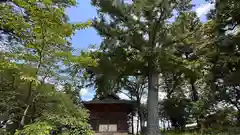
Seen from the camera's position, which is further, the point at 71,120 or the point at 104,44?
the point at 104,44

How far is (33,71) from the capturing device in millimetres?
5738

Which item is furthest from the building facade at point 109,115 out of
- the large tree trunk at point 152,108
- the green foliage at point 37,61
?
the green foliage at point 37,61

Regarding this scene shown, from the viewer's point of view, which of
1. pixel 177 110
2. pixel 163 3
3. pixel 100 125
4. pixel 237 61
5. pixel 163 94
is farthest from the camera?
pixel 163 94

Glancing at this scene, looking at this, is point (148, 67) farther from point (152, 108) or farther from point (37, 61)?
point (37, 61)

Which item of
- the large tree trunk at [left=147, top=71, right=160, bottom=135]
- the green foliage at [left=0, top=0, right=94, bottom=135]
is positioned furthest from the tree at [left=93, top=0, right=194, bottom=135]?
the green foliage at [left=0, top=0, right=94, bottom=135]

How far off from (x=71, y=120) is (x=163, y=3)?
738cm

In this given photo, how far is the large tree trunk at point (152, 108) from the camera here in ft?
36.1

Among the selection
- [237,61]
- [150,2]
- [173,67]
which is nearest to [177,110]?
[173,67]

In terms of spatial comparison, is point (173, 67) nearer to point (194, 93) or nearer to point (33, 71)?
point (194, 93)

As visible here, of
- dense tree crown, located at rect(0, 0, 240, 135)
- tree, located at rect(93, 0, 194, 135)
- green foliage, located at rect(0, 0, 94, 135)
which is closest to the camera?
green foliage, located at rect(0, 0, 94, 135)

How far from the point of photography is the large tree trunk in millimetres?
10992

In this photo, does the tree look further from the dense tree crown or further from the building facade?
the building facade

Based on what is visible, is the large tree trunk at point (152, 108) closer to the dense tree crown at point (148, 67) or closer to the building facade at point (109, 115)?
the dense tree crown at point (148, 67)

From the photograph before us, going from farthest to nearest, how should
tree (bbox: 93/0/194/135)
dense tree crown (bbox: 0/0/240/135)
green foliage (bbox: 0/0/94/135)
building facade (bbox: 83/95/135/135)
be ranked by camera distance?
building facade (bbox: 83/95/135/135) < tree (bbox: 93/0/194/135) < dense tree crown (bbox: 0/0/240/135) < green foliage (bbox: 0/0/94/135)
